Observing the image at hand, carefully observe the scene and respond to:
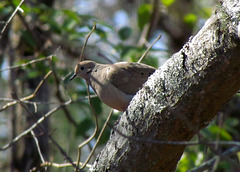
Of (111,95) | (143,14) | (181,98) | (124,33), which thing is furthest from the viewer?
(143,14)

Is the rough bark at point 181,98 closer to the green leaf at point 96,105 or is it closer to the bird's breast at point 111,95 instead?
the bird's breast at point 111,95

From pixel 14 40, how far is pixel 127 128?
3.93 m

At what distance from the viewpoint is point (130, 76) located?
369 cm

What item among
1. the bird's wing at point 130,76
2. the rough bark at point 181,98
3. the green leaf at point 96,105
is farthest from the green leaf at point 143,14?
the rough bark at point 181,98

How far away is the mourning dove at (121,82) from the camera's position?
363cm

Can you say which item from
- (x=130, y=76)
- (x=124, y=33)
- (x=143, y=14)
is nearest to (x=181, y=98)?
(x=130, y=76)

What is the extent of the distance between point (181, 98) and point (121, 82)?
1.45m

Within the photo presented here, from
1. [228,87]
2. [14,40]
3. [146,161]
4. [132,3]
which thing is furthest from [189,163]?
[132,3]

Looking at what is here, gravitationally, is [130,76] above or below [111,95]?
above

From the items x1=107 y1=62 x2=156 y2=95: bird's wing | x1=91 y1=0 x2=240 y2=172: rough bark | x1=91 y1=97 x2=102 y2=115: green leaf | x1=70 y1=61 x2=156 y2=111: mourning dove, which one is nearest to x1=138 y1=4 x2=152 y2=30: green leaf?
x1=91 y1=97 x2=102 y2=115: green leaf

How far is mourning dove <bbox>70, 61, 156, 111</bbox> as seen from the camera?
3.63 m

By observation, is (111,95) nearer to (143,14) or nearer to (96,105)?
(96,105)

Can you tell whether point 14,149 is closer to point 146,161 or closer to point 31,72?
point 31,72

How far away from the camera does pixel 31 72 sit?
496cm
